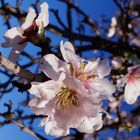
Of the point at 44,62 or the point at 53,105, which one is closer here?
the point at 44,62

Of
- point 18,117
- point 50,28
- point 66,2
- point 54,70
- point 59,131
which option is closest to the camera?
point 54,70

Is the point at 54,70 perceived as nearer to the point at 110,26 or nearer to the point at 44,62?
the point at 44,62

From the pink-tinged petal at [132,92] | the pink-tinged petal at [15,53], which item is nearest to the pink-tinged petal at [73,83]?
the pink-tinged petal at [15,53]

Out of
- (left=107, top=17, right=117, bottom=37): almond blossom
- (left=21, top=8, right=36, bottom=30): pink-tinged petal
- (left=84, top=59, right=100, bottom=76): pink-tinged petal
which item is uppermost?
(left=107, top=17, right=117, bottom=37): almond blossom

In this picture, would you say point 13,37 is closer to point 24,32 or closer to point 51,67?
point 24,32

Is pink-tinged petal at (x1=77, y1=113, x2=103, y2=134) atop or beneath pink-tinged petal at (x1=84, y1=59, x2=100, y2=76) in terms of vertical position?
beneath

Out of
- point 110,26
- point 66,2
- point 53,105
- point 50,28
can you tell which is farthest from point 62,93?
point 110,26

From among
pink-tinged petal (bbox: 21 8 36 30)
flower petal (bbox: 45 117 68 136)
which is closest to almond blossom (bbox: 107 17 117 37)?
pink-tinged petal (bbox: 21 8 36 30)

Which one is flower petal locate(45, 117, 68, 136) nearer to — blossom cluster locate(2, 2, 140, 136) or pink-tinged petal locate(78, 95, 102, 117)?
blossom cluster locate(2, 2, 140, 136)

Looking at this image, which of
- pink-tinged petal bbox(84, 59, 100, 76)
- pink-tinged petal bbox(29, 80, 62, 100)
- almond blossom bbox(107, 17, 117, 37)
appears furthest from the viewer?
almond blossom bbox(107, 17, 117, 37)
